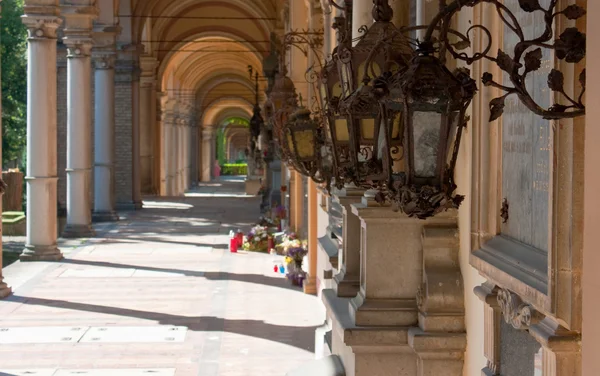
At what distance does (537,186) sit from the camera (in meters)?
4.14

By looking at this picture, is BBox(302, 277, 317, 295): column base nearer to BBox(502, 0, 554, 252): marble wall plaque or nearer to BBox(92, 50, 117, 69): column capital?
BBox(502, 0, 554, 252): marble wall plaque

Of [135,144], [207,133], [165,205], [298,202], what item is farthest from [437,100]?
[207,133]

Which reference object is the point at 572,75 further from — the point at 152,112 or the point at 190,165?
the point at 190,165

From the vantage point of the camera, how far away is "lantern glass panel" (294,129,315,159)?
9.77m

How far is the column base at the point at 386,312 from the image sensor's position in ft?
21.0

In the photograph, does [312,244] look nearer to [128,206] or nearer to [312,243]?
[312,243]

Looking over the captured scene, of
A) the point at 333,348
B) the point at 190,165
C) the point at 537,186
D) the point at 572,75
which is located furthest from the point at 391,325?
the point at 190,165

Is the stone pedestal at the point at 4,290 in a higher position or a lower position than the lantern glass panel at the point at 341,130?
lower

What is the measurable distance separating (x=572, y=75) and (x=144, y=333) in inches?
380

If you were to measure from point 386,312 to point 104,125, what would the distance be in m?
21.4

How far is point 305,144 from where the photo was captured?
9797 millimetres

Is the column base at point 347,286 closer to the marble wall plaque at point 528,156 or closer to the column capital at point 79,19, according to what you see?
the marble wall plaque at point 528,156

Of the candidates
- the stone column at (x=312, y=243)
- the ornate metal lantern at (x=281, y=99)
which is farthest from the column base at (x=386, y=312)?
the stone column at (x=312, y=243)

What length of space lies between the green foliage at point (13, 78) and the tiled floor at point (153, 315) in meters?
15.5
